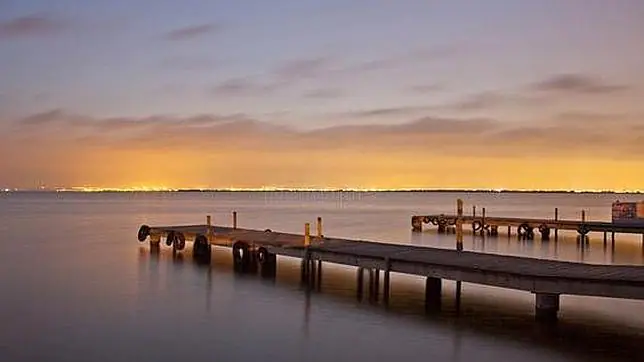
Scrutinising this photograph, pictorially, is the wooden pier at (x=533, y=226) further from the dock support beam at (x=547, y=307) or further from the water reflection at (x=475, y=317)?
the dock support beam at (x=547, y=307)

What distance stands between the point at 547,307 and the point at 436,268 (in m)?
2.79

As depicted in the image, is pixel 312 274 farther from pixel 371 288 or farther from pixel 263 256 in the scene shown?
pixel 371 288

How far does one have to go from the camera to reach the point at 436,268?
58.7 feet

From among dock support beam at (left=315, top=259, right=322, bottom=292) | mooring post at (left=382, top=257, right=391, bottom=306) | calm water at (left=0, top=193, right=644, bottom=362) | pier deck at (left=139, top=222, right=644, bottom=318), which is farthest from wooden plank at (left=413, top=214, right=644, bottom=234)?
mooring post at (left=382, top=257, right=391, bottom=306)

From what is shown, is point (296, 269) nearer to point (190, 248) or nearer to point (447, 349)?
point (190, 248)

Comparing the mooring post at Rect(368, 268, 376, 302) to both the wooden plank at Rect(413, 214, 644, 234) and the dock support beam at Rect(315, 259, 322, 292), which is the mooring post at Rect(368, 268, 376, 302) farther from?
the wooden plank at Rect(413, 214, 644, 234)

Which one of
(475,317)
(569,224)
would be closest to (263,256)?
(475,317)

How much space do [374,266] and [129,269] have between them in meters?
11.3

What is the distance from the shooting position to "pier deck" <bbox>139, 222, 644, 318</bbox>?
587 inches

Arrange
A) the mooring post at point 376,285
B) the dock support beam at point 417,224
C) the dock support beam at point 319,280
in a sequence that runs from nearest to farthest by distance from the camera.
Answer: the mooring post at point 376,285 < the dock support beam at point 319,280 < the dock support beam at point 417,224

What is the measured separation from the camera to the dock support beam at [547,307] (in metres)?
16.3

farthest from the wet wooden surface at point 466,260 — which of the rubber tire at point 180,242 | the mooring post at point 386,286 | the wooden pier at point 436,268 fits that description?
the rubber tire at point 180,242

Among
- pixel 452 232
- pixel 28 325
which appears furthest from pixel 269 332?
pixel 452 232

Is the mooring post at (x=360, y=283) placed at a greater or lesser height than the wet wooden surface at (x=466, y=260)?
lesser
